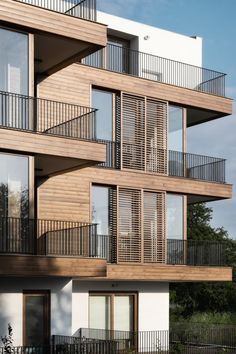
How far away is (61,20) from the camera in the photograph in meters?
27.0

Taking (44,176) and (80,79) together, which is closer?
(44,176)

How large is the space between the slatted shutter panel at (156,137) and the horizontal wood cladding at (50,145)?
7.79m

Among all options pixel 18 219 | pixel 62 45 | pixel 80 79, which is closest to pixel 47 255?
pixel 18 219

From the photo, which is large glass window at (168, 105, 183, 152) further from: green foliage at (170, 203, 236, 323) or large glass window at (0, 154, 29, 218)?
green foliage at (170, 203, 236, 323)

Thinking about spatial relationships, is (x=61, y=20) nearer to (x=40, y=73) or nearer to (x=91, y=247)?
(x=40, y=73)

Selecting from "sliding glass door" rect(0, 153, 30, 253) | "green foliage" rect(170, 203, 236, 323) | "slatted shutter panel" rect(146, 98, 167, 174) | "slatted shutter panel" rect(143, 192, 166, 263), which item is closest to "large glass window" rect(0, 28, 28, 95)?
"sliding glass door" rect(0, 153, 30, 253)

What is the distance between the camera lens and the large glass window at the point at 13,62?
25750 mm

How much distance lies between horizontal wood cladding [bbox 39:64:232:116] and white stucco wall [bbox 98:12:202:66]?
2.87 m

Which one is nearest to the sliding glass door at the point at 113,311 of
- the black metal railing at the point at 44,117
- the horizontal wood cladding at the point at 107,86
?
the black metal railing at the point at 44,117

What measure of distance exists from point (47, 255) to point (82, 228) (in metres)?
2.36

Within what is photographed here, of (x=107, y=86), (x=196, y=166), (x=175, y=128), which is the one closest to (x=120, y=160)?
(x=107, y=86)

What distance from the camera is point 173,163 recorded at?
3659 centimetres

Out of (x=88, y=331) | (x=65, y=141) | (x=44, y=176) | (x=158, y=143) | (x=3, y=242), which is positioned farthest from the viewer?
(x=158, y=143)

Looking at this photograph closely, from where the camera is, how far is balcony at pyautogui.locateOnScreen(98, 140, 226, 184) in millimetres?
34219
